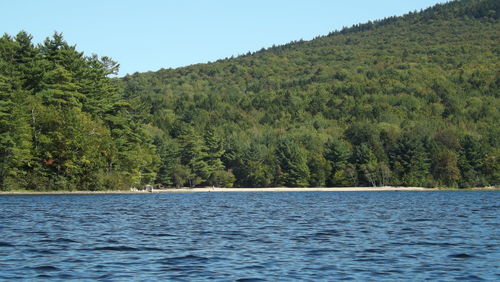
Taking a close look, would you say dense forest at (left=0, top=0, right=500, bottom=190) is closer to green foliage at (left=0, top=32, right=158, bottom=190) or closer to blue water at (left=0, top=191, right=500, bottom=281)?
green foliage at (left=0, top=32, right=158, bottom=190)

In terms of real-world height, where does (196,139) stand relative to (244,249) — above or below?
above

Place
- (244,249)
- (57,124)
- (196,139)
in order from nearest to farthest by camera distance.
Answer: (244,249) → (57,124) → (196,139)

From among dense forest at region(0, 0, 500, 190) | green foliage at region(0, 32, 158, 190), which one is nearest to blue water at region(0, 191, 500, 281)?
green foliage at region(0, 32, 158, 190)

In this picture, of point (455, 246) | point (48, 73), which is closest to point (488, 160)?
point (48, 73)

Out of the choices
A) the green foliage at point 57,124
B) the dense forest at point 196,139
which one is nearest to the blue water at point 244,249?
the green foliage at point 57,124

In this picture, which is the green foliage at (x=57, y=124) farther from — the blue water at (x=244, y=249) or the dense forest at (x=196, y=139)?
the blue water at (x=244, y=249)

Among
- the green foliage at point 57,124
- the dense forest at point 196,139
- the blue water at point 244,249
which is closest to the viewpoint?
the blue water at point 244,249

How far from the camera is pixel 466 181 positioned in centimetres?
14338

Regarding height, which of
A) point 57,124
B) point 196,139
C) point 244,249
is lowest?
point 244,249

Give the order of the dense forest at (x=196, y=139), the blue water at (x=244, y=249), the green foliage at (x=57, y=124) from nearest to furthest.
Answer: the blue water at (x=244, y=249), the green foliage at (x=57, y=124), the dense forest at (x=196, y=139)

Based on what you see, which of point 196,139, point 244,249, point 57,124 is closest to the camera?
point 244,249

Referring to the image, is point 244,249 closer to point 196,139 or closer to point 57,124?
point 57,124

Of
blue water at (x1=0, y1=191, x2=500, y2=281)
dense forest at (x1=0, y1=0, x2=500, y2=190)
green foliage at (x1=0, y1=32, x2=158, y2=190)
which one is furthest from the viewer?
dense forest at (x1=0, y1=0, x2=500, y2=190)

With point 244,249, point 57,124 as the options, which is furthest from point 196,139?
point 244,249
